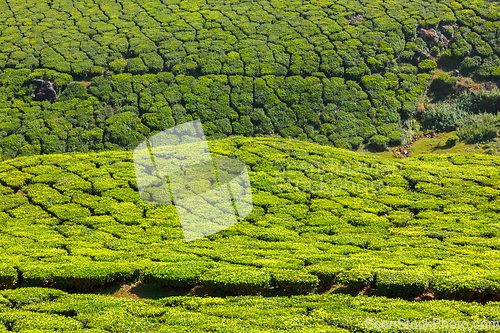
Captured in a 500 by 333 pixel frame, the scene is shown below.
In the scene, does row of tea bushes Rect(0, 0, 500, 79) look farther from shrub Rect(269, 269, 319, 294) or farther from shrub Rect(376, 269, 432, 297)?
shrub Rect(376, 269, 432, 297)

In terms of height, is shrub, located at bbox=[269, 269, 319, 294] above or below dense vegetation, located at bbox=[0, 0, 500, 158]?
below

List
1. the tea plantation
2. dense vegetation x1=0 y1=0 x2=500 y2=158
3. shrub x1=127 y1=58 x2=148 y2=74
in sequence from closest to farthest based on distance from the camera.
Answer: the tea plantation → dense vegetation x1=0 y1=0 x2=500 y2=158 → shrub x1=127 y1=58 x2=148 y2=74

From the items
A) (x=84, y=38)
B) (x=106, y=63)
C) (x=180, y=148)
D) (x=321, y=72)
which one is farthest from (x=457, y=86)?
(x=84, y=38)

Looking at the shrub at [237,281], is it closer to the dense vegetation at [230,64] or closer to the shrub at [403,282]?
the shrub at [403,282]

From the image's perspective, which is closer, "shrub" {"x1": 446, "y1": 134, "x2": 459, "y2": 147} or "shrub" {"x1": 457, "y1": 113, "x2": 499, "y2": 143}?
"shrub" {"x1": 457, "y1": 113, "x2": 499, "y2": 143}

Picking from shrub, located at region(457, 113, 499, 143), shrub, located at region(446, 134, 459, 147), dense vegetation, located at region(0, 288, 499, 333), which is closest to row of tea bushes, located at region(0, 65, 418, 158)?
shrub, located at region(446, 134, 459, 147)

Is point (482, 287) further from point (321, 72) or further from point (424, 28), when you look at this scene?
point (424, 28)
